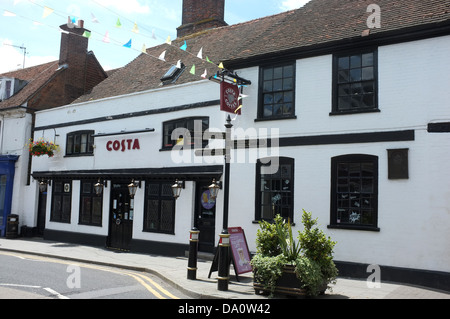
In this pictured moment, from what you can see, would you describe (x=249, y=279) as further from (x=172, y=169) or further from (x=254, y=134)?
(x=172, y=169)

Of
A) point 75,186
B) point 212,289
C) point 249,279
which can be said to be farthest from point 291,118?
point 75,186

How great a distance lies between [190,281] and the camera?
998 cm

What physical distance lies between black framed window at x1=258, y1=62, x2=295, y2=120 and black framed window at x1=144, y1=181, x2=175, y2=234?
4628 mm

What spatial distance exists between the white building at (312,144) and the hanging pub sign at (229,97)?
593 millimetres

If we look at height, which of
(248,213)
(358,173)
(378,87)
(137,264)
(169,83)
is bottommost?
(137,264)

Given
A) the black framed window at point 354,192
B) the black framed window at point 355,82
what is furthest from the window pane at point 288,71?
the black framed window at point 354,192

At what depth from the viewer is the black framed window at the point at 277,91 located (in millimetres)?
12430

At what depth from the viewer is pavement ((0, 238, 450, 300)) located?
869 cm

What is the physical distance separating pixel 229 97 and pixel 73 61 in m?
13.3

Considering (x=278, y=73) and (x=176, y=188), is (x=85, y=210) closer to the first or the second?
(x=176, y=188)

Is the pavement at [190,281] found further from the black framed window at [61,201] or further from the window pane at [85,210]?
the black framed window at [61,201]

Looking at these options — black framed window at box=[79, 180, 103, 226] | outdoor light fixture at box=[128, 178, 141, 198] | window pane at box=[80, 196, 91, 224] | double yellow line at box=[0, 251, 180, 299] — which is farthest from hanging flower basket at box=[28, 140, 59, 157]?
outdoor light fixture at box=[128, 178, 141, 198]

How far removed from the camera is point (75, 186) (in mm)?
18516

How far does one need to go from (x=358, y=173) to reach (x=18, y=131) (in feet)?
55.7
